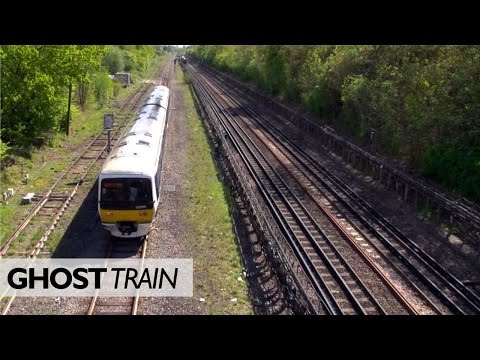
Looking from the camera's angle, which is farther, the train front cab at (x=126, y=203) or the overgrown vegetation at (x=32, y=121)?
the overgrown vegetation at (x=32, y=121)

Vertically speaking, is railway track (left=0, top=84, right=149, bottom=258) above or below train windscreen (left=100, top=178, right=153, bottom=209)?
below

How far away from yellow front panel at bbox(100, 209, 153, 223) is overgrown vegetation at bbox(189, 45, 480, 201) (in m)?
11.3

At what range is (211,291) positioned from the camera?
11.8 meters

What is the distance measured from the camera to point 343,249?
14555 mm

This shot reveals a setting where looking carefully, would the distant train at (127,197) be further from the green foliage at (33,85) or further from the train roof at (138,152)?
the green foliage at (33,85)

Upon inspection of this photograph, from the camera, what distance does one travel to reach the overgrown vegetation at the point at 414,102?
690 inches

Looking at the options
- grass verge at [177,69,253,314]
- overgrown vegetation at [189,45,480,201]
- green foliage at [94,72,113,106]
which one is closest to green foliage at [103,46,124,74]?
green foliage at [94,72,113,106]

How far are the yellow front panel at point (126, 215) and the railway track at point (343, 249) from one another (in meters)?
4.52

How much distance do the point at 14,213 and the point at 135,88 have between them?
43.7 meters

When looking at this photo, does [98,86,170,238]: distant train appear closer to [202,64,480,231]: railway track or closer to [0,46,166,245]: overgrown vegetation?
[0,46,166,245]: overgrown vegetation

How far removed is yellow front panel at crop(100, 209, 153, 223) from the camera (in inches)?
529

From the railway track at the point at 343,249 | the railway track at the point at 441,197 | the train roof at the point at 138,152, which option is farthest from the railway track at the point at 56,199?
the railway track at the point at 441,197

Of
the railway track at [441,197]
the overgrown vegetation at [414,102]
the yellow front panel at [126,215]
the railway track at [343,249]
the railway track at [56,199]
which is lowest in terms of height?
the railway track at [56,199]

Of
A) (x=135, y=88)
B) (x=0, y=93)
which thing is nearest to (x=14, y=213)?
(x=0, y=93)
